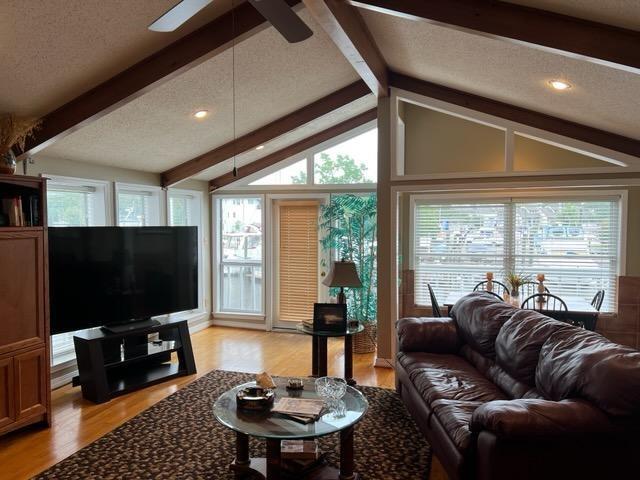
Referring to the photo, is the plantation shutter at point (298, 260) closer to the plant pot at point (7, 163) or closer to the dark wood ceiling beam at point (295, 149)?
the dark wood ceiling beam at point (295, 149)

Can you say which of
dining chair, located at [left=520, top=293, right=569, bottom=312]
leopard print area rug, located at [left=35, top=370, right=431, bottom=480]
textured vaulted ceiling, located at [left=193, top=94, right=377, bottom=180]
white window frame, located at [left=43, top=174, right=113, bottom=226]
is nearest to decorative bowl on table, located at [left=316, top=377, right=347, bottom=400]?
leopard print area rug, located at [left=35, top=370, right=431, bottom=480]

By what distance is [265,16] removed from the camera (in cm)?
222

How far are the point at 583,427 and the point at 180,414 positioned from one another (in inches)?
116

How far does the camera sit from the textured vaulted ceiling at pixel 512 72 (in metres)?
3.22

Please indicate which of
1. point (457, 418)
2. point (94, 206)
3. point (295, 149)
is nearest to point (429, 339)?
point (457, 418)

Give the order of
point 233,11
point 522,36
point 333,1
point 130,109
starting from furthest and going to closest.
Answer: point 130,109 < point 233,11 < point 333,1 < point 522,36

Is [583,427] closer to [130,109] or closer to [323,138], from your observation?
[130,109]

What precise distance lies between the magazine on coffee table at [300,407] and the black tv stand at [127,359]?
212 centimetres

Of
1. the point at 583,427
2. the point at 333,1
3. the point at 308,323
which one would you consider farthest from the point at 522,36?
the point at 308,323

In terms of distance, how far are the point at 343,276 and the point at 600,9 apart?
2807 mm

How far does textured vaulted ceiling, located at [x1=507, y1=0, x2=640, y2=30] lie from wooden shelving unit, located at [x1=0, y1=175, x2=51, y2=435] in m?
3.69

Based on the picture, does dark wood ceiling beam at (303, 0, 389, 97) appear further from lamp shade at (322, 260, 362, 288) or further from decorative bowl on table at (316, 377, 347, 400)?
decorative bowl on table at (316, 377, 347, 400)

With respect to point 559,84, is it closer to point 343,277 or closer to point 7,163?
point 343,277

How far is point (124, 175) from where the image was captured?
17.3 ft
